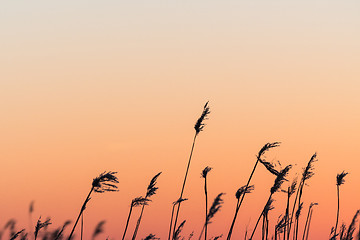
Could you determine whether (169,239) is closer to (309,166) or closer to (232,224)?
(232,224)

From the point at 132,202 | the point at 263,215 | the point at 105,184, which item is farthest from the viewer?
the point at 263,215

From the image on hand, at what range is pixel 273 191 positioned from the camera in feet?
25.1

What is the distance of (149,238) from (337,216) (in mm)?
Answer: 3736

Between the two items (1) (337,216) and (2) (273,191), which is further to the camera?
(1) (337,216)

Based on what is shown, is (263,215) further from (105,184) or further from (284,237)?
(105,184)

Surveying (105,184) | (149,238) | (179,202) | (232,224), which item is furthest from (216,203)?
(105,184)

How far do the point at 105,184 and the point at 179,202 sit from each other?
102 inches

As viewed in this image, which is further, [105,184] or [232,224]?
[232,224]

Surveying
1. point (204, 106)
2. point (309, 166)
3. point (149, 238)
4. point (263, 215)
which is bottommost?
point (149, 238)

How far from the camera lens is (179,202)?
841cm

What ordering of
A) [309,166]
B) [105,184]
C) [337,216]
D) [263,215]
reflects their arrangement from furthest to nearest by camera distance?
[337,216] → [309,166] → [263,215] → [105,184]

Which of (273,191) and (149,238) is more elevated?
(273,191)

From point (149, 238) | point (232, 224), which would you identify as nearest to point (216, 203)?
point (232, 224)

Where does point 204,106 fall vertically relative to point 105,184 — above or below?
above
